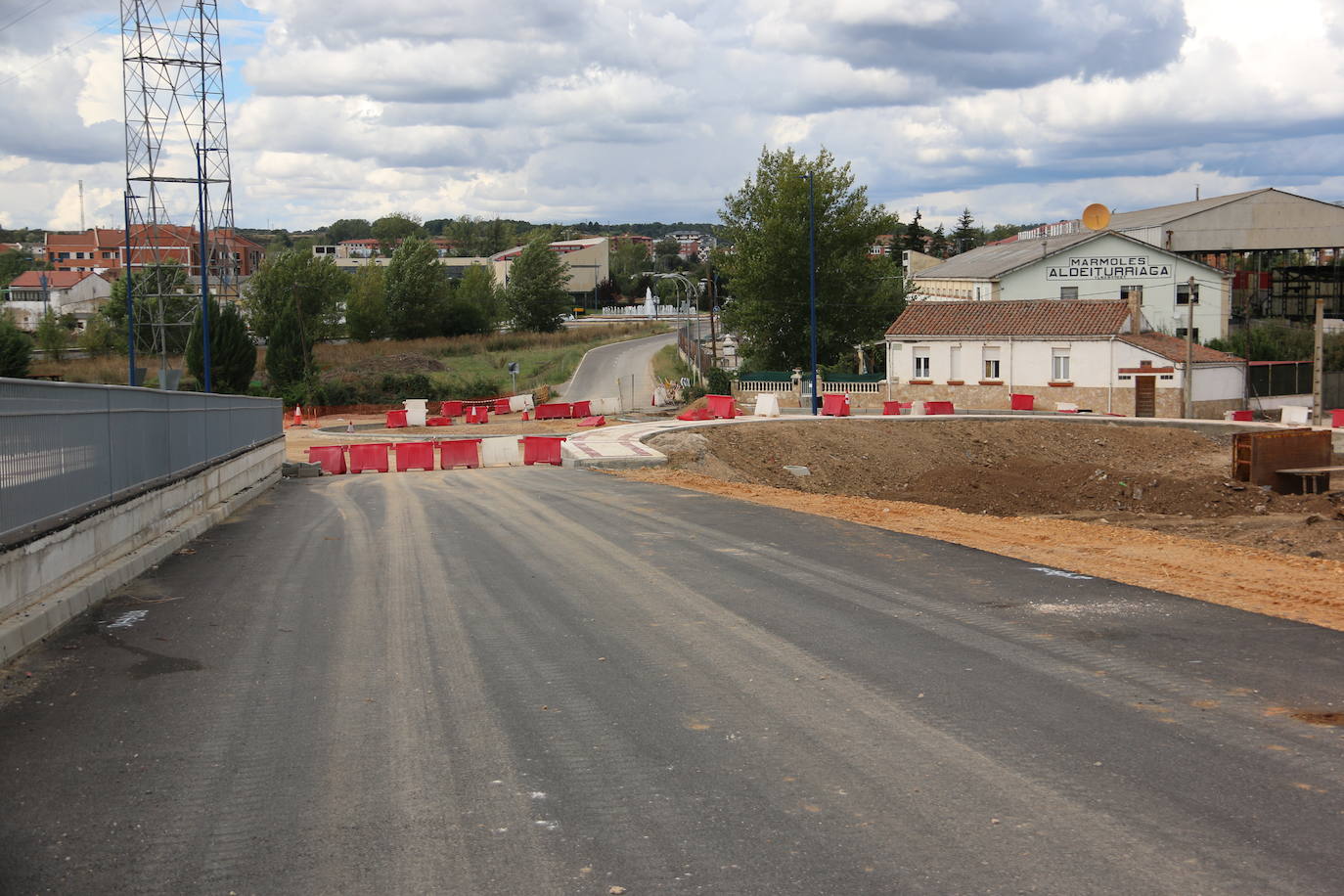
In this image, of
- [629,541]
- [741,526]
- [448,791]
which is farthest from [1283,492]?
[448,791]

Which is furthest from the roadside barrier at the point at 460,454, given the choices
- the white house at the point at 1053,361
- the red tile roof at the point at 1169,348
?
the red tile roof at the point at 1169,348

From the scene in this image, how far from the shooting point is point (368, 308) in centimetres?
11206

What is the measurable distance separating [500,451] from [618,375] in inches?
2084

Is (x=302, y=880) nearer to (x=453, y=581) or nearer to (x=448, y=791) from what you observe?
(x=448, y=791)

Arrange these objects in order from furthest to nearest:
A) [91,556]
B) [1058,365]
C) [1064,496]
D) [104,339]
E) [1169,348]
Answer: [104,339], [1058,365], [1169,348], [1064,496], [91,556]

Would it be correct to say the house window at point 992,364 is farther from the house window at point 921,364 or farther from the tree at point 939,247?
the tree at point 939,247

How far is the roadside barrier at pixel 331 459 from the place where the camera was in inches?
1314

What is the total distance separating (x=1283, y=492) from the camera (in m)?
26.9

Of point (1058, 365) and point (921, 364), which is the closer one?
point (1058, 365)

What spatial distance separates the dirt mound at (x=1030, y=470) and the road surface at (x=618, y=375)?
29.3m

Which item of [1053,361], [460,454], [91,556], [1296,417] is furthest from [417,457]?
[1296,417]

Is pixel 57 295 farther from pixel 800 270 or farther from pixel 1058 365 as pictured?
pixel 1058 365

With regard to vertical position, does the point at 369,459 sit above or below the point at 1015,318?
below

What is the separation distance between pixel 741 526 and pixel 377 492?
9590mm
